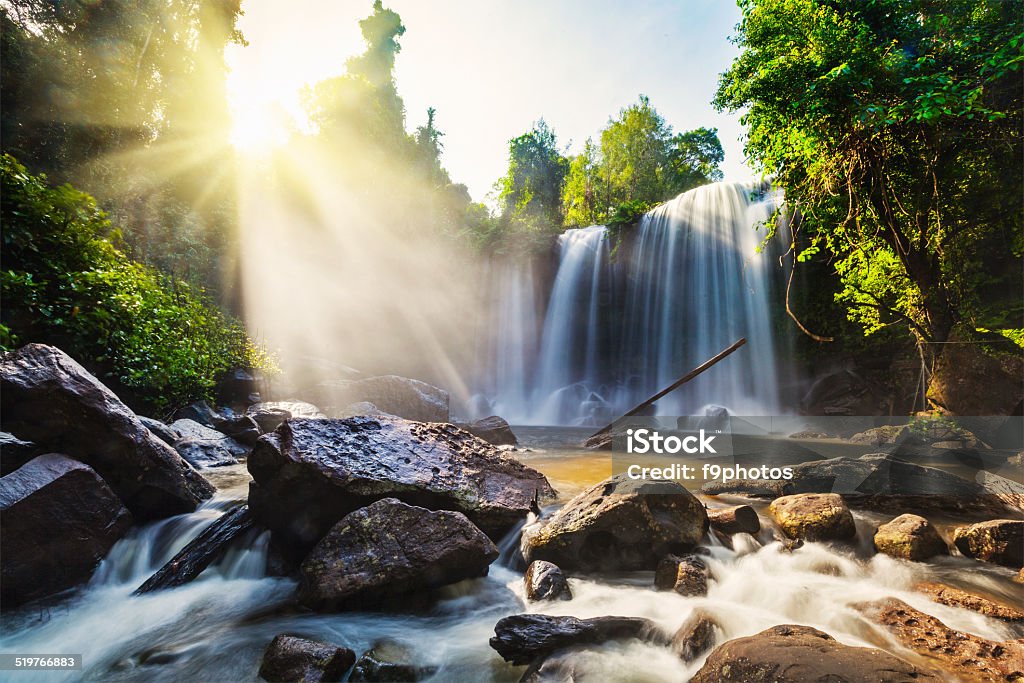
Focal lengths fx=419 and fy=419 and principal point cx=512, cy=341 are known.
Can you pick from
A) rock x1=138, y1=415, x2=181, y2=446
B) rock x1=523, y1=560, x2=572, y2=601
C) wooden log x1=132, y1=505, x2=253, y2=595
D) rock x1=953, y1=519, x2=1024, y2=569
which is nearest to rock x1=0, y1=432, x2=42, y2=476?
wooden log x1=132, y1=505, x2=253, y2=595

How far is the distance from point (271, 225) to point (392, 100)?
1362 cm

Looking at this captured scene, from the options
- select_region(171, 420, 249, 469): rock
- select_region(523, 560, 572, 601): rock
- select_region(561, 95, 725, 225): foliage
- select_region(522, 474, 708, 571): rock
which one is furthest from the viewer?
select_region(561, 95, 725, 225): foliage

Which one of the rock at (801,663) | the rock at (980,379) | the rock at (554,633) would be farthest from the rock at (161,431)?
the rock at (980,379)

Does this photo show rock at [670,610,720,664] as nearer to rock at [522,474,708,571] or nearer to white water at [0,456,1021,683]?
white water at [0,456,1021,683]

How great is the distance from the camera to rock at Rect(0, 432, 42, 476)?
12.1 ft

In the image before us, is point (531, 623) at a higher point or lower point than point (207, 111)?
lower

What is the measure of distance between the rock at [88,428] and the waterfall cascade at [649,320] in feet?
46.6

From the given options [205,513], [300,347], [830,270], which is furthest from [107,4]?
[830,270]

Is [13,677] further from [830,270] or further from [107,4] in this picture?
[107,4]

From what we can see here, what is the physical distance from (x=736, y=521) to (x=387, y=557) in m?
3.40

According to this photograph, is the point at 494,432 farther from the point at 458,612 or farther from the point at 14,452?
the point at 14,452

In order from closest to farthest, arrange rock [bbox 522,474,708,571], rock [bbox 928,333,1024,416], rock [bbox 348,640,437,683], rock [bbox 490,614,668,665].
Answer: rock [bbox 348,640,437,683] < rock [bbox 490,614,668,665] < rock [bbox 522,474,708,571] < rock [bbox 928,333,1024,416]

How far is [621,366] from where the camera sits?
19906 mm

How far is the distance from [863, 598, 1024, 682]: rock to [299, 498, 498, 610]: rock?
2.93 metres
